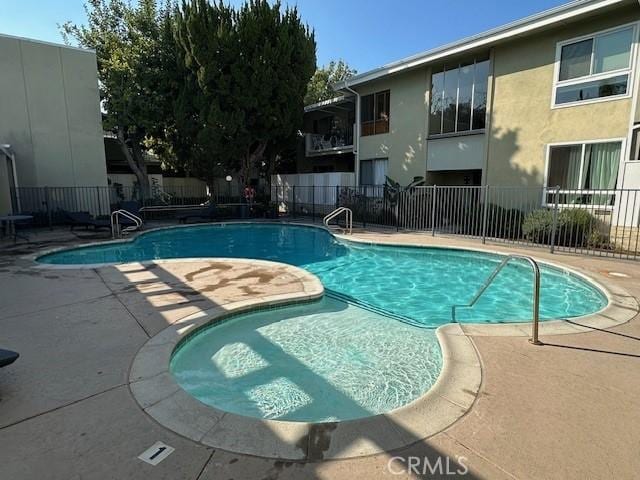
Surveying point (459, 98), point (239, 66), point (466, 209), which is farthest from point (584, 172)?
point (239, 66)

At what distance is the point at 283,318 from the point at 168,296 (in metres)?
1.86

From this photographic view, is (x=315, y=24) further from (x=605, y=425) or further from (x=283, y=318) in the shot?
(x=605, y=425)

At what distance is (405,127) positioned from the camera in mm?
16422

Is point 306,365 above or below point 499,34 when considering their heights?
below

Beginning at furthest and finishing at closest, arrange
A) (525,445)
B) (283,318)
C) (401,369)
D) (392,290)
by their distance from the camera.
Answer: (392,290), (283,318), (401,369), (525,445)

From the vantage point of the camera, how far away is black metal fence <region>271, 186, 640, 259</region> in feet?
31.9

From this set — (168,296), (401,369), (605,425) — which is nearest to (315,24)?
(168,296)

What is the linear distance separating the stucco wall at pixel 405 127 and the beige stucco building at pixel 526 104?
0.05 metres

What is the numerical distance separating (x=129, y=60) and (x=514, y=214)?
1764 centimetres

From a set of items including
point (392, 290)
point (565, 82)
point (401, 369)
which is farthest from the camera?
point (565, 82)

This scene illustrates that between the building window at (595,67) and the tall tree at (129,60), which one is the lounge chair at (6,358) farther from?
the tall tree at (129,60)

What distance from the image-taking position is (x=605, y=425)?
104 inches

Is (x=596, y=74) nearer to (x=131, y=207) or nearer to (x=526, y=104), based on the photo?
(x=526, y=104)

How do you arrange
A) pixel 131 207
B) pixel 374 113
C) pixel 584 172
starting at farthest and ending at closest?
pixel 374 113, pixel 131 207, pixel 584 172
